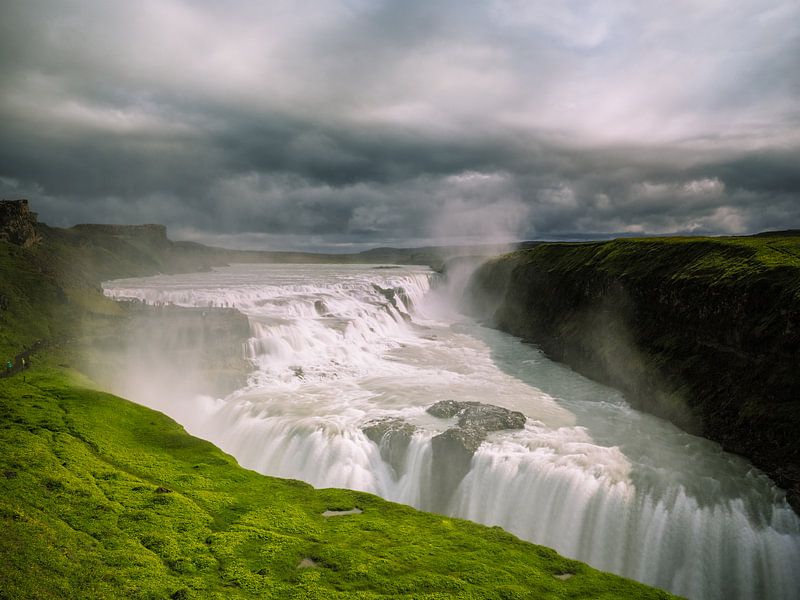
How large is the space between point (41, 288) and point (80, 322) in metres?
9.42

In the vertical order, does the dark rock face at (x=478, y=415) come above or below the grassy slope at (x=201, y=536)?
below

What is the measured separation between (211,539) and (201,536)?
30cm

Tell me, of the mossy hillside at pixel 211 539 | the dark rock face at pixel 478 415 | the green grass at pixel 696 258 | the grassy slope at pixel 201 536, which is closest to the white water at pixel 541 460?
the dark rock face at pixel 478 415

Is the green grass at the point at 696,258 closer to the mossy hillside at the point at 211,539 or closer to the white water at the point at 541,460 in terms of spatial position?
the white water at the point at 541,460

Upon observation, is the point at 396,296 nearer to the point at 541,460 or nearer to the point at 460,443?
the point at 460,443

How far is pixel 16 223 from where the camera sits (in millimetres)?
65062

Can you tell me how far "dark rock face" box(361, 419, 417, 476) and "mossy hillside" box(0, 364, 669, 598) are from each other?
22.2ft

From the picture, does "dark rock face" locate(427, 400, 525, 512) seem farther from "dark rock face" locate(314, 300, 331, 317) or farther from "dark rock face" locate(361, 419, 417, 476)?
"dark rock face" locate(314, 300, 331, 317)

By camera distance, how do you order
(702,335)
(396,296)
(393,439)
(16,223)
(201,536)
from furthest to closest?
(396,296) → (16,223) → (702,335) → (393,439) → (201,536)

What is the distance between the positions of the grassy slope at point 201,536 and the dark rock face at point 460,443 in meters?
6.00

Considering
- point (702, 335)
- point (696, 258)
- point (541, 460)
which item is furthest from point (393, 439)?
point (696, 258)

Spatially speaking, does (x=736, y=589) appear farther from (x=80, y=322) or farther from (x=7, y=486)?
(x=80, y=322)

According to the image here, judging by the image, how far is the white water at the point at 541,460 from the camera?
617 inches

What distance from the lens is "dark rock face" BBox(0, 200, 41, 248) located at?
63219 mm
